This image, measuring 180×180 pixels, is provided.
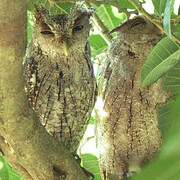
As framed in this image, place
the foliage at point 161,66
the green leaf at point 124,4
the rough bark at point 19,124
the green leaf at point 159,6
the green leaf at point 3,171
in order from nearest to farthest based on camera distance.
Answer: the foliage at point 161,66 < the rough bark at point 19,124 < the green leaf at point 159,6 < the green leaf at point 124,4 < the green leaf at point 3,171

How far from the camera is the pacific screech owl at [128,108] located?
141cm

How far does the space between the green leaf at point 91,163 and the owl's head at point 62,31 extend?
1.25 feet

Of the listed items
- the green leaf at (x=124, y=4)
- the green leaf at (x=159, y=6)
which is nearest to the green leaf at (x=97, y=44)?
the green leaf at (x=124, y=4)

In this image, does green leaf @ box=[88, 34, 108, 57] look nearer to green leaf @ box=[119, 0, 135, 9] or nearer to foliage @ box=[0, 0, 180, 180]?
foliage @ box=[0, 0, 180, 180]

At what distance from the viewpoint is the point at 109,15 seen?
145 centimetres

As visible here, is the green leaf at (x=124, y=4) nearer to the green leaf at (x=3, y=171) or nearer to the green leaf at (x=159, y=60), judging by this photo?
Answer: the green leaf at (x=159, y=60)

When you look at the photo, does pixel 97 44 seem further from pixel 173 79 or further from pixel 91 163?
pixel 173 79

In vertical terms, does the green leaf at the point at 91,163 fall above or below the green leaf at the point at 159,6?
below

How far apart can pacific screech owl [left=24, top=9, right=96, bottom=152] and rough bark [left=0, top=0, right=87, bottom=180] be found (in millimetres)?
368

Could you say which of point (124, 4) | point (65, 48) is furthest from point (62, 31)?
point (124, 4)

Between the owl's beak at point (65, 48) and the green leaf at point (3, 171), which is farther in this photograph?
the owl's beak at point (65, 48)

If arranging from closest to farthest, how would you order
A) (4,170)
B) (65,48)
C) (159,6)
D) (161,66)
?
1. (161,66)
2. (159,6)
3. (4,170)
4. (65,48)

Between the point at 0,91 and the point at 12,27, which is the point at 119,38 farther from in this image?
the point at 12,27

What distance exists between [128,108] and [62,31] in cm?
36
